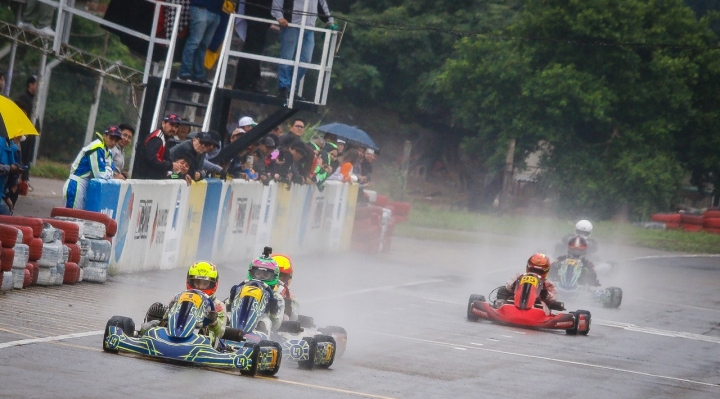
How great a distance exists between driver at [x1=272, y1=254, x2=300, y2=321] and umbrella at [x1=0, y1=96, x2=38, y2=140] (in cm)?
463

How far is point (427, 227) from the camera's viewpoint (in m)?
33.9

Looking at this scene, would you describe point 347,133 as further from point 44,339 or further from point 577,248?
point 44,339

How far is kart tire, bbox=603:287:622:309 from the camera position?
19.2 meters

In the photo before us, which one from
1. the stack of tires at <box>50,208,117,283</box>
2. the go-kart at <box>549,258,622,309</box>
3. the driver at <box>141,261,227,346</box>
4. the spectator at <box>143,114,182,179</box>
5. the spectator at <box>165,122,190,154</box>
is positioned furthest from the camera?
the go-kart at <box>549,258,622,309</box>

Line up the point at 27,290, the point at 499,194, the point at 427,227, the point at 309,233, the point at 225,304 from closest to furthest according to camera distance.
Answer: the point at 225,304
the point at 27,290
the point at 309,233
the point at 427,227
the point at 499,194

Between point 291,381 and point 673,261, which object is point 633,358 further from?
point 673,261

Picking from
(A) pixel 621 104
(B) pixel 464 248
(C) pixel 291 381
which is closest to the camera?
(C) pixel 291 381

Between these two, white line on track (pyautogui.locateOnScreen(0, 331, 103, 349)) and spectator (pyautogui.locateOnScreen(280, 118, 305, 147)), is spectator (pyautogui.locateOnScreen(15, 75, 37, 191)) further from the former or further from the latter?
white line on track (pyautogui.locateOnScreen(0, 331, 103, 349))

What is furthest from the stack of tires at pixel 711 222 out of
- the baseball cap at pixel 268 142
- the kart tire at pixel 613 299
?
the baseball cap at pixel 268 142

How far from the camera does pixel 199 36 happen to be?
18.7 m

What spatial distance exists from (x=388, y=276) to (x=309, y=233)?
232 centimetres

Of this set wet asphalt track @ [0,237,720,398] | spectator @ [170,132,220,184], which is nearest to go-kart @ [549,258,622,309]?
wet asphalt track @ [0,237,720,398]

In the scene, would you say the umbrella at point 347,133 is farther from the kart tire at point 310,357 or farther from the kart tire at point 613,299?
the kart tire at point 310,357

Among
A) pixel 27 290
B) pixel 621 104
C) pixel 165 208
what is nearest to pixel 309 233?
pixel 165 208
